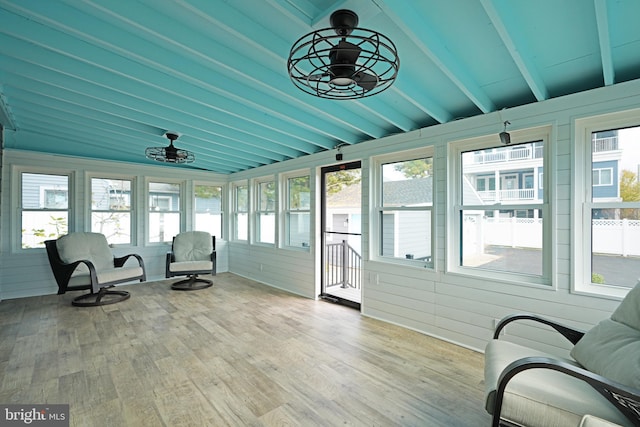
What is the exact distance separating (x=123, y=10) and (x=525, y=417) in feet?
9.80

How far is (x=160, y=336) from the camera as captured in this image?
3.13 meters

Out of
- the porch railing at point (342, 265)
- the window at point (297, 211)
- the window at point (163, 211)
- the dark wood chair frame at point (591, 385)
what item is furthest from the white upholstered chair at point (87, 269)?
the dark wood chair frame at point (591, 385)

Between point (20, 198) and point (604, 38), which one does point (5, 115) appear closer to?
point (20, 198)

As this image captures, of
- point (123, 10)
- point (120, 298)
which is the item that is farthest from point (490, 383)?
point (120, 298)

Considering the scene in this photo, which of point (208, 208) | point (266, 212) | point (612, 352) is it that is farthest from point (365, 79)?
point (208, 208)

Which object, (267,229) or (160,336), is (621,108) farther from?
(267,229)

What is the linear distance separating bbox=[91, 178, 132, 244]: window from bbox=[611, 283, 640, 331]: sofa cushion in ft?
22.3

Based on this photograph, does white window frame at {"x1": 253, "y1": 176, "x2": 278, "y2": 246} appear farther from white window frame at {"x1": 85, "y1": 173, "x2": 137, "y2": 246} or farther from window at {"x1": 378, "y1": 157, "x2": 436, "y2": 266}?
window at {"x1": 378, "y1": 157, "x2": 436, "y2": 266}

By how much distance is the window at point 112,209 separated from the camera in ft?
17.4

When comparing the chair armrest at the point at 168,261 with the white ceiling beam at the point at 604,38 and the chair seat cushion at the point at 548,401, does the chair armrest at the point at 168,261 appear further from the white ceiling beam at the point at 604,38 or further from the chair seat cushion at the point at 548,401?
the white ceiling beam at the point at 604,38

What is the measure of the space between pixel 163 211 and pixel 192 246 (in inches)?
43.0

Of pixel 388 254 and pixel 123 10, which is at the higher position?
pixel 123 10

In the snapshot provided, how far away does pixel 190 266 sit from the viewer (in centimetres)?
509

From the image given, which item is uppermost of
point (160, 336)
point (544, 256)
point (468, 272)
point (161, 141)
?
point (161, 141)
